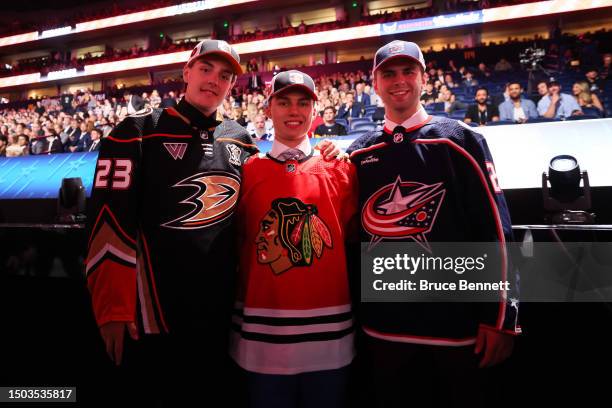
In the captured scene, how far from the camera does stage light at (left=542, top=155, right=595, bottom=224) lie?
2.15 meters

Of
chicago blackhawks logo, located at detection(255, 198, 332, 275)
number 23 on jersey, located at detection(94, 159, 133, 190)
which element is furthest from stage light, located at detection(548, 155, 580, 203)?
number 23 on jersey, located at detection(94, 159, 133, 190)

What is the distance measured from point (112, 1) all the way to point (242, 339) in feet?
79.3

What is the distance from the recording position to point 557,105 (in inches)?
233

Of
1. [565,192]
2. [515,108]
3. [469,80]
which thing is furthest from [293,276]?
[469,80]

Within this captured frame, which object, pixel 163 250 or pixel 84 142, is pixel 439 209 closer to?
pixel 163 250

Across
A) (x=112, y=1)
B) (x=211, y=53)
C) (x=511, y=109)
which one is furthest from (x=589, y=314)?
(x=112, y=1)

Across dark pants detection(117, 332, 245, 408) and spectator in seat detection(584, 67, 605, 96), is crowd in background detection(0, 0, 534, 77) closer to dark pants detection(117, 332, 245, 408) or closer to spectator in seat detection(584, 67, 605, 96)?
spectator in seat detection(584, 67, 605, 96)

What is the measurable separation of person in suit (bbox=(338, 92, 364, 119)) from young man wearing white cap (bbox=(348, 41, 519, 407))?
253 inches

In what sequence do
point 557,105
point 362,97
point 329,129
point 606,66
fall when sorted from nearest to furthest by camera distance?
point 329,129 < point 557,105 < point 362,97 < point 606,66

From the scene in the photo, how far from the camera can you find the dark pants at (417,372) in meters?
1.25

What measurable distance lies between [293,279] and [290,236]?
15 centimetres

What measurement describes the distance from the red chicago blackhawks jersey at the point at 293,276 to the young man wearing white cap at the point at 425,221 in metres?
0.14

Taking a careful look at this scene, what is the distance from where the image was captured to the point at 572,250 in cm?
174

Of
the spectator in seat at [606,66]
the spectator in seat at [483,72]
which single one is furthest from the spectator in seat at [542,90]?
the spectator in seat at [483,72]
